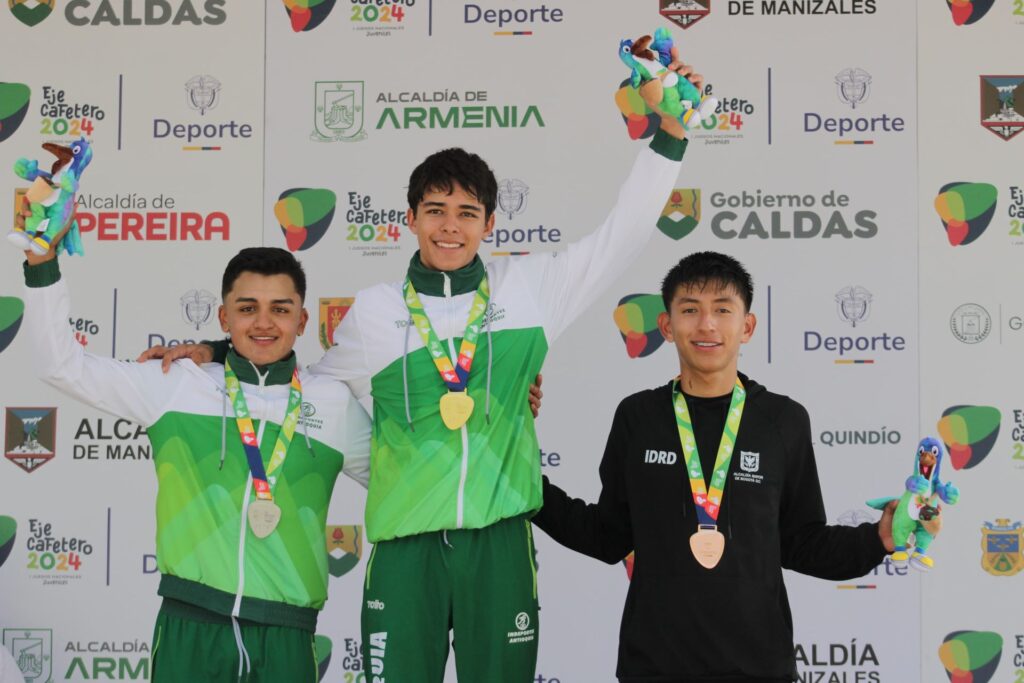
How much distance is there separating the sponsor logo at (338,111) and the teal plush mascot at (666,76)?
84.9 inches

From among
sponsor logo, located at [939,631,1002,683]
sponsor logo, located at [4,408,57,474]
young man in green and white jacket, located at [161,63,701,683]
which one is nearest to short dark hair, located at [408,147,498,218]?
young man in green and white jacket, located at [161,63,701,683]

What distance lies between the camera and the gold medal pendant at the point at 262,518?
295 cm

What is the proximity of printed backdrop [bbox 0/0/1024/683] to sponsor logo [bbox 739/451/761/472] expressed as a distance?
1814 millimetres

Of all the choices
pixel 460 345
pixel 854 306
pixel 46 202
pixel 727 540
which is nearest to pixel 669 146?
pixel 460 345

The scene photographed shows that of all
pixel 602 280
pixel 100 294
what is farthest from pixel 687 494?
pixel 100 294

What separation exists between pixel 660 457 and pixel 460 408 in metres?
0.50

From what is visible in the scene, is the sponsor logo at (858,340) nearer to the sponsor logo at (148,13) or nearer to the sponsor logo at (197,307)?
the sponsor logo at (197,307)

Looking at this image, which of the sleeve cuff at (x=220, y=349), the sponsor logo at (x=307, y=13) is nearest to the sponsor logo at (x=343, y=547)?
the sleeve cuff at (x=220, y=349)

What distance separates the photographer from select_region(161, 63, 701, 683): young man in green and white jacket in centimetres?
292

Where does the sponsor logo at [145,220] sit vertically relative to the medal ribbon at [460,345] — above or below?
above

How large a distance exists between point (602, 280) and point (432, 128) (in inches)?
73.3

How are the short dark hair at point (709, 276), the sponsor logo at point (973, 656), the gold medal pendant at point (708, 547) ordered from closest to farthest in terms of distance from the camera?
the gold medal pendant at point (708, 547)
the short dark hair at point (709, 276)
the sponsor logo at point (973, 656)

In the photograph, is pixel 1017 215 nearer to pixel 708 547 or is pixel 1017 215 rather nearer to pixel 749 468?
pixel 749 468

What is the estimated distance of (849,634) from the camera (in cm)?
467
